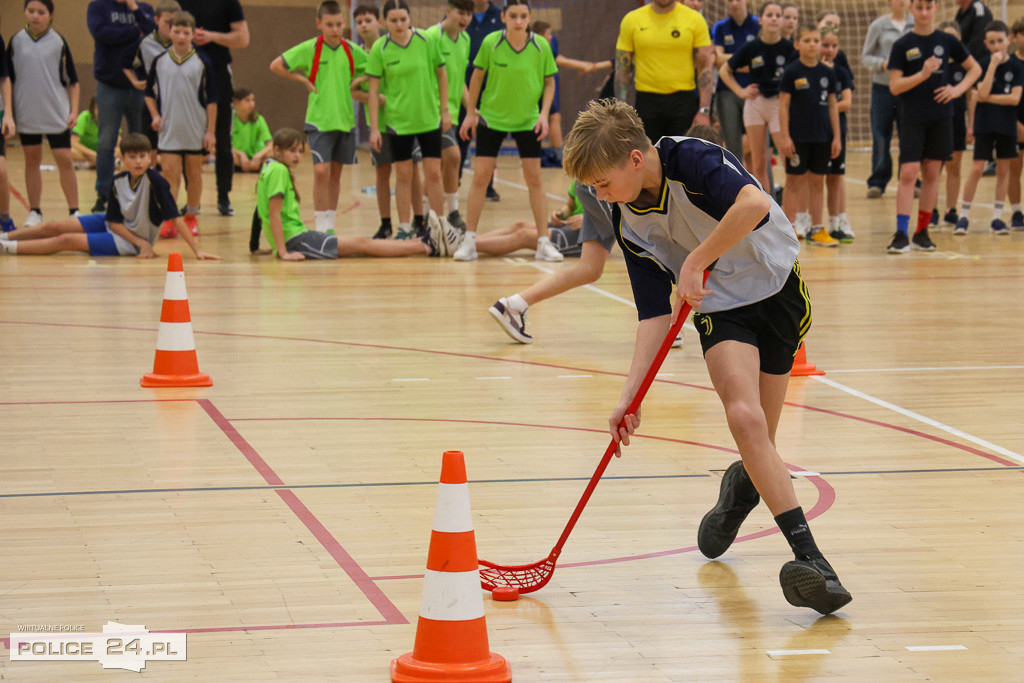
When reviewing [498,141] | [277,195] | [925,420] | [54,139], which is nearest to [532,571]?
[925,420]

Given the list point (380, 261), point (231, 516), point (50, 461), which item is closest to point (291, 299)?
point (380, 261)

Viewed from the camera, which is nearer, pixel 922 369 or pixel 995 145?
pixel 922 369

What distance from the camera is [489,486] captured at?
4262mm

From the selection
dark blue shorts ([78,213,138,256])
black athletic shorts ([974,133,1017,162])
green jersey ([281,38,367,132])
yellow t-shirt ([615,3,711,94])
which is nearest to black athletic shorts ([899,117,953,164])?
black athletic shorts ([974,133,1017,162])

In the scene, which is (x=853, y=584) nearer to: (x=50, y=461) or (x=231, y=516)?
(x=231, y=516)

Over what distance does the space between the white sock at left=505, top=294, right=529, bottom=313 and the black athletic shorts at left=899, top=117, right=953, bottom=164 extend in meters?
4.63

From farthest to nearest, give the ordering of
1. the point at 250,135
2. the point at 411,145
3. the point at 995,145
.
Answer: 1. the point at 250,135
2. the point at 995,145
3. the point at 411,145

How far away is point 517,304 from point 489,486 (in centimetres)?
255

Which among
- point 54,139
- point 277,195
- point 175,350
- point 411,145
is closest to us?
point 175,350

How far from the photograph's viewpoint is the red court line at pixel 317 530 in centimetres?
318

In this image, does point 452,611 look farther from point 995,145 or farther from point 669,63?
point 995,145

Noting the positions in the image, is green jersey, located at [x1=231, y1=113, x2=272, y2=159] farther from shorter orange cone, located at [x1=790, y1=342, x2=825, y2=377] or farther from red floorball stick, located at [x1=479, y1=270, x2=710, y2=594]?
red floorball stick, located at [x1=479, y1=270, x2=710, y2=594]

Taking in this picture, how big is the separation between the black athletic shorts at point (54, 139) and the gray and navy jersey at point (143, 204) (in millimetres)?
1529

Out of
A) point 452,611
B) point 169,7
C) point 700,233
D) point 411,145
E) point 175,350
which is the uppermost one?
point 169,7
